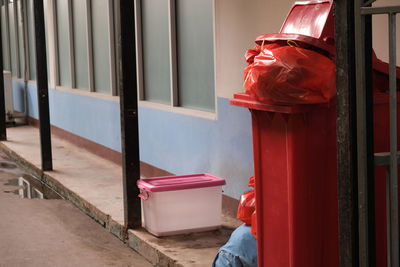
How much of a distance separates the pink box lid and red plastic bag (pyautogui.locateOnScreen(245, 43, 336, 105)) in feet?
7.28

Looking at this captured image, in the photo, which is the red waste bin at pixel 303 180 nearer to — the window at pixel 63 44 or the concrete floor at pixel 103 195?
the concrete floor at pixel 103 195

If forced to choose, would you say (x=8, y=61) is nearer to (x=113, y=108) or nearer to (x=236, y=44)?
(x=113, y=108)

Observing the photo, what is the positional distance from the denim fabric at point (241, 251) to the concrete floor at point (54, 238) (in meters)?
1.25

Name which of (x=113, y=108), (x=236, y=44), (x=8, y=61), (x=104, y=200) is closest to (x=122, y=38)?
(x=236, y=44)

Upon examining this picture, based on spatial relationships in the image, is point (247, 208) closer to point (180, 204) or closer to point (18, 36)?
point (180, 204)

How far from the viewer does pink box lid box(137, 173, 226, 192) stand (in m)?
5.70

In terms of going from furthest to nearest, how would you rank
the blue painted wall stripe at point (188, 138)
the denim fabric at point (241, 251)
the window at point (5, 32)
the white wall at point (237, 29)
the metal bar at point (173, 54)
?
the window at point (5, 32)
the metal bar at point (173, 54)
the blue painted wall stripe at point (188, 138)
the white wall at point (237, 29)
the denim fabric at point (241, 251)

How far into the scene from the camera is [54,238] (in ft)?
21.5

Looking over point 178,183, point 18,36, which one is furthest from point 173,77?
point 18,36

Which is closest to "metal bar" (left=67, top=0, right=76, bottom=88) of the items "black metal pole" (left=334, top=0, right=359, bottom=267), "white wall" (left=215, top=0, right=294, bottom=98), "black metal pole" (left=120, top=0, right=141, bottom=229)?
"white wall" (left=215, top=0, right=294, bottom=98)

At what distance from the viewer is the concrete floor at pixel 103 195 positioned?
5523mm

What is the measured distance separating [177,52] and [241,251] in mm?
3749

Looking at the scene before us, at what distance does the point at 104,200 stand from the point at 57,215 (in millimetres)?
545

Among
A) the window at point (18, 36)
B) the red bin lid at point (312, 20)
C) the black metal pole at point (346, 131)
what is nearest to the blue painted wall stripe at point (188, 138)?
the red bin lid at point (312, 20)
